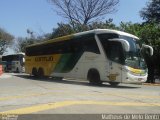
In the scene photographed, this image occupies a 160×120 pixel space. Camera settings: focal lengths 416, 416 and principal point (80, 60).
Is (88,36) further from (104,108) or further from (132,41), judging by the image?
(104,108)

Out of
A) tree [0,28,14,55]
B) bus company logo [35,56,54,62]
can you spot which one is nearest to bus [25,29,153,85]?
bus company logo [35,56,54,62]

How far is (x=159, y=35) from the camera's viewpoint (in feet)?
120

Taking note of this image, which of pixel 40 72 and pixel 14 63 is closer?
pixel 40 72

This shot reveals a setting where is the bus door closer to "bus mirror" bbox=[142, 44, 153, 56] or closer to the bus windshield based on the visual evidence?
the bus windshield

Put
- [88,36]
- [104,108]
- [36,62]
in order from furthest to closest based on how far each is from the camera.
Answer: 1. [36,62]
2. [88,36]
3. [104,108]

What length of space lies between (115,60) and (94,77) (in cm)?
248

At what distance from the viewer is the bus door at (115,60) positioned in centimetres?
2345

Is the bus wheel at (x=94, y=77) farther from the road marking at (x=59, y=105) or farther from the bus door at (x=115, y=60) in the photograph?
the road marking at (x=59, y=105)

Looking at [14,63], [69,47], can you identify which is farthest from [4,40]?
[69,47]

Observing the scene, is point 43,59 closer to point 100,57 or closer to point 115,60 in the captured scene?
point 100,57

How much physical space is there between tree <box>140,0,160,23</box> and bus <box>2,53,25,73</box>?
23.1 m

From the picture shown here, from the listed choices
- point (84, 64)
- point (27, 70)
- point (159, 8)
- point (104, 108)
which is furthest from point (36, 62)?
point (159, 8)

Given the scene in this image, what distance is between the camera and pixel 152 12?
70.0m

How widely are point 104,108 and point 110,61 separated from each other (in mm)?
11604
